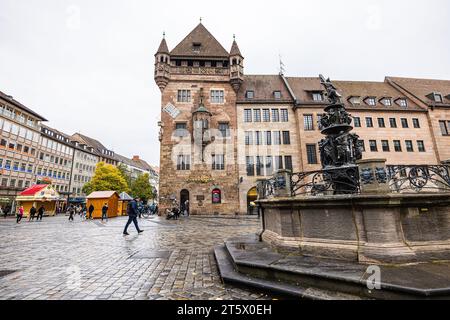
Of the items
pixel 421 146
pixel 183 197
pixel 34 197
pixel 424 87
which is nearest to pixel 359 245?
pixel 183 197

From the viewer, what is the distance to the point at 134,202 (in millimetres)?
11398

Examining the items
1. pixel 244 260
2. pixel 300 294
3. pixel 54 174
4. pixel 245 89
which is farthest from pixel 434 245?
pixel 54 174

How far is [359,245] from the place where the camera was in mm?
4316

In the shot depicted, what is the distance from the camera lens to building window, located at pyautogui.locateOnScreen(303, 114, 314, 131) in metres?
28.8

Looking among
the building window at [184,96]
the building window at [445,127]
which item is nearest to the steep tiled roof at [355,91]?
the building window at [445,127]

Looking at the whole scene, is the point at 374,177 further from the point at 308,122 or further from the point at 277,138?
the point at 308,122

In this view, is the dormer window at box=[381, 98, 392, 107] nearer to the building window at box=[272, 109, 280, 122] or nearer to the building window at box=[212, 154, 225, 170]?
the building window at box=[272, 109, 280, 122]

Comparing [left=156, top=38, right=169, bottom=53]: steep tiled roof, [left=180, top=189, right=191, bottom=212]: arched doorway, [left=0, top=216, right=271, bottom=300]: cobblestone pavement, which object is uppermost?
[left=156, top=38, right=169, bottom=53]: steep tiled roof

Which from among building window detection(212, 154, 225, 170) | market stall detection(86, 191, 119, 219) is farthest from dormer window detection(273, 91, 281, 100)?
market stall detection(86, 191, 119, 219)

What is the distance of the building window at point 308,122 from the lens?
94.6 ft

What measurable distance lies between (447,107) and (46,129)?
2771 inches

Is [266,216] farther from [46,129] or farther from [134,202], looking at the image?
[46,129]

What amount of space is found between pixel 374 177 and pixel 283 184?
1876mm

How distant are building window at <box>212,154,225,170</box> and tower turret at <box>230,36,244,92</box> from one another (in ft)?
30.4
